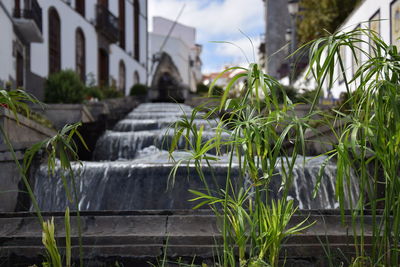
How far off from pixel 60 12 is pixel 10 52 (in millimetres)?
5761

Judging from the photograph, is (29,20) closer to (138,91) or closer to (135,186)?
(135,186)

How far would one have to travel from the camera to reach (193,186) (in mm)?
5105

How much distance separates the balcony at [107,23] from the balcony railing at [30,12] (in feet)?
25.5

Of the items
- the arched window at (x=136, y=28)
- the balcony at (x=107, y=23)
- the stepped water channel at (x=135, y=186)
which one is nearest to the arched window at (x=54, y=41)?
the balcony at (x=107, y=23)

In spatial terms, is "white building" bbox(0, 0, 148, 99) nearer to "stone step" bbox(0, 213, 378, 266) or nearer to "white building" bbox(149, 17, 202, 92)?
"stone step" bbox(0, 213, 378, 266)

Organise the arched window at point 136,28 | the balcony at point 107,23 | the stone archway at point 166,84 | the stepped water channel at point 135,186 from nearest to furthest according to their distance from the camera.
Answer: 1. the stepped water channel at point 135,186
2. the balcony at point 107,23
3. the stone archway at point 166,84
4. the arched window at point 136,28

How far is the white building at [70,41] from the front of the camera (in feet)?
42.4

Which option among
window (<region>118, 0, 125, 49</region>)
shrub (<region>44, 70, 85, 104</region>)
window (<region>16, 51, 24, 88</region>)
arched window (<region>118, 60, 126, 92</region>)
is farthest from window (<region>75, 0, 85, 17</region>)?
shrub (<region>44, 70, 85, 104</region>)

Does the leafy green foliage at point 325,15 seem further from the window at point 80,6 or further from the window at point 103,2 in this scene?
the window at point 103,2

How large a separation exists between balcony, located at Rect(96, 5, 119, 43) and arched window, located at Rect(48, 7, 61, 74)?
467 centimetres

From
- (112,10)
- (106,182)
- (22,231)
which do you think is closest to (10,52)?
(106,182)

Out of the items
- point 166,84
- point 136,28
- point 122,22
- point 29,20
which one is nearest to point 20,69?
point 29,20

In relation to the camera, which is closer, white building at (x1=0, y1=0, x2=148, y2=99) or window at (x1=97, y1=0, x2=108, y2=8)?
white building at (x1=0, y1=0, x2=148, y2=99)

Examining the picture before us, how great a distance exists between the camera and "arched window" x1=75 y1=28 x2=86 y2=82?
19.6m
